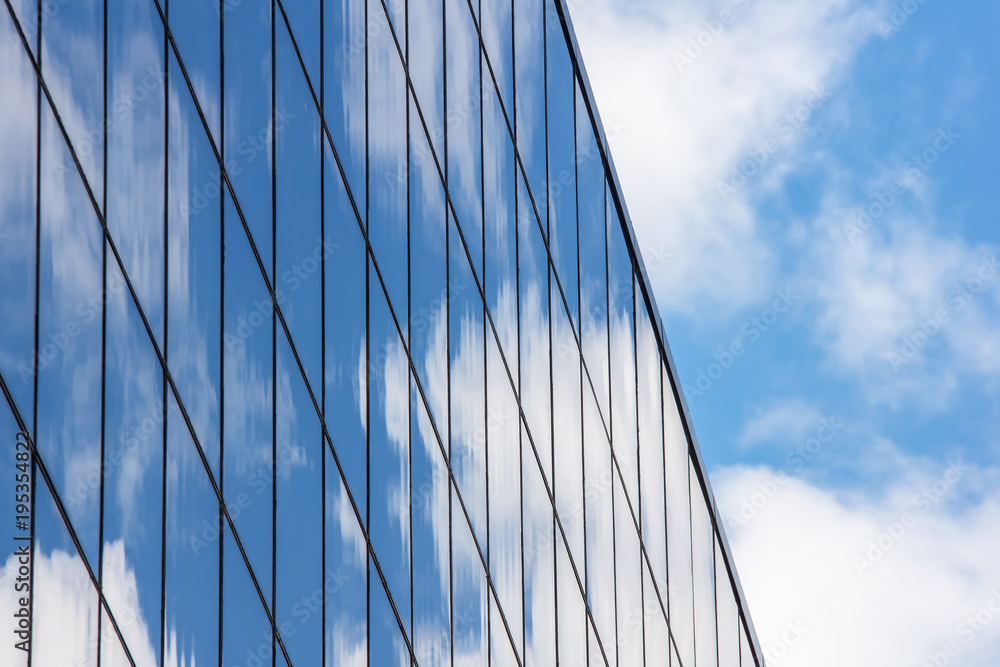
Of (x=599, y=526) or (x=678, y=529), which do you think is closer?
(x=599, y=526)

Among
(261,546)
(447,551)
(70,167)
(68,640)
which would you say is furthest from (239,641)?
(70,167)

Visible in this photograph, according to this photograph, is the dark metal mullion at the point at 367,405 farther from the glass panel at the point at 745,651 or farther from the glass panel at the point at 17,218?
the glass panel at the point at 745,651

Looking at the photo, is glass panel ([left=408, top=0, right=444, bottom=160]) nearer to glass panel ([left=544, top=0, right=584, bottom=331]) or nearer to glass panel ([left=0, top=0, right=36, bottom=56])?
glass panel ([left=544, top=0, right=584, bottom=331])

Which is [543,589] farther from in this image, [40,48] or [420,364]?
[40,48]

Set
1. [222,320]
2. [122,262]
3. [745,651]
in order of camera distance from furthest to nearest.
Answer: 1. [745,651]
2. [222,320]
3. [122,262]

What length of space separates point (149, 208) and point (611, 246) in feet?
39.6

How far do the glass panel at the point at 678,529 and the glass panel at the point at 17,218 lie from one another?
14971mm

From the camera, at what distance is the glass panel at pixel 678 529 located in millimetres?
22812

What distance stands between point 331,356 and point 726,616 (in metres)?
13.3

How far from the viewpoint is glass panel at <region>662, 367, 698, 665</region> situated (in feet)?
74.8

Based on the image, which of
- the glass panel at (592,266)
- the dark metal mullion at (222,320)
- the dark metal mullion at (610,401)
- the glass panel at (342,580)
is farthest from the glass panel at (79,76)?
the dark metal mullion at (610,401)

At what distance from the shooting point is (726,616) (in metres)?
24.3

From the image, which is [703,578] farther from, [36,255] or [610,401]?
[36,255]

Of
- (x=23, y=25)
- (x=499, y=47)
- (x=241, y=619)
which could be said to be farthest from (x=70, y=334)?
(x=499, y=47)
